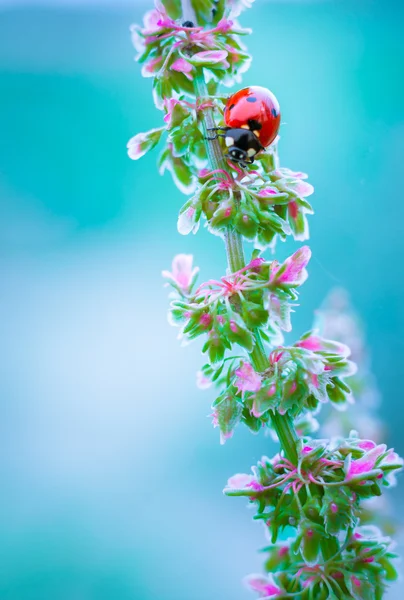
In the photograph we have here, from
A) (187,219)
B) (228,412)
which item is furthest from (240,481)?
(187,219)

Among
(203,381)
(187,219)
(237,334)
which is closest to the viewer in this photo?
(237,334)

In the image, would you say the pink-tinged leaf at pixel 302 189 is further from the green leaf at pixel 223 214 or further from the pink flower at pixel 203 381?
the pink flower at pixel 203 381

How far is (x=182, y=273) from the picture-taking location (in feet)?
4.76

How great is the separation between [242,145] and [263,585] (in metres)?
1.05

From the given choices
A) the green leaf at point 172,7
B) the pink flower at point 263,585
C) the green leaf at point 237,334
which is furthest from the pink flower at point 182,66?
the pink flower at point 263,585

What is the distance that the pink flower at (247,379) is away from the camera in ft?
4.16

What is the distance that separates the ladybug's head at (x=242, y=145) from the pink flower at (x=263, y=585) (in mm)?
1005

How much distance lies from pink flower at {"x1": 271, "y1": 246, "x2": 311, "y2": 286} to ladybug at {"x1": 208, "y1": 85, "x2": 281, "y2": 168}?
11.0 inches

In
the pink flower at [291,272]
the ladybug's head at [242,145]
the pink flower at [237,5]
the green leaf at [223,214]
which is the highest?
the pink flower at [237,5]

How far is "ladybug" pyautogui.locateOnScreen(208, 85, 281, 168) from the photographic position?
1.33 metres

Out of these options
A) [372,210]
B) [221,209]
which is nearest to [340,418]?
[221,209]

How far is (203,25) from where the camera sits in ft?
4.61

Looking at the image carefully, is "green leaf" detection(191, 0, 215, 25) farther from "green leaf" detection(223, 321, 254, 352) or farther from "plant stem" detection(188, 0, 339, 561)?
"green leaf" detection(223, 321, 254, 352)

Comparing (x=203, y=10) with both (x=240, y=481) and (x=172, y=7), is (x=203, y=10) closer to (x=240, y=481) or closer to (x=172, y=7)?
(x=172, y=7)
